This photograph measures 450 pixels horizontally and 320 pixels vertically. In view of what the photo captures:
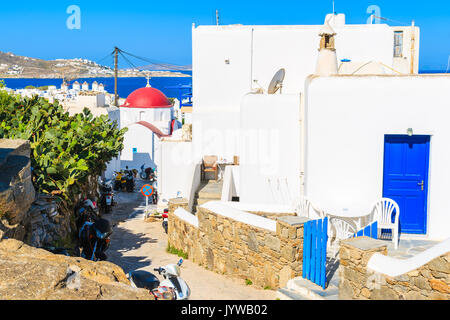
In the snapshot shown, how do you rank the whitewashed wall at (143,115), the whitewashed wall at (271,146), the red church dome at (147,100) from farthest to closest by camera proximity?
the red church dome at (147,100)
the whitewashed wall at (143,115)
the whitewashed wall at (271,146)

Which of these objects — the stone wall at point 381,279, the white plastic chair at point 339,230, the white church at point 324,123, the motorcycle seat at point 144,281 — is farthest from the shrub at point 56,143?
the stone wall at point 381,279

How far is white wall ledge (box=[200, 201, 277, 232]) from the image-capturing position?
8962 mm

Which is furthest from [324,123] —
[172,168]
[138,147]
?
[138,147]

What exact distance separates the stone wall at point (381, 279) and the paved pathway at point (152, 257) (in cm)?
217

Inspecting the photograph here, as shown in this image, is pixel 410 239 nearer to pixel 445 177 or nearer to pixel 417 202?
pixel 417 202

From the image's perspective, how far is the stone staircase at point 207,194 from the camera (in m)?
15.7

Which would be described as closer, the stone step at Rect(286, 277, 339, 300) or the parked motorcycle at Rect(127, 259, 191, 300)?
the parked motorcycle at Rect(127, 259, 191, 300)

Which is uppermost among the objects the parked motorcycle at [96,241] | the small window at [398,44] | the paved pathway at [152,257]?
the small window at [398,44]

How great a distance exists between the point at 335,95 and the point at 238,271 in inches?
161

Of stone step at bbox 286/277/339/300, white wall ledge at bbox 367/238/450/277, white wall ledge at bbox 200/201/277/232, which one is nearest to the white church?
white wall ledge at bbox 200/201/277/232

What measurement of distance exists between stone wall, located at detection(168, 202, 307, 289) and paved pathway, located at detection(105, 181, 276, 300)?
249mm

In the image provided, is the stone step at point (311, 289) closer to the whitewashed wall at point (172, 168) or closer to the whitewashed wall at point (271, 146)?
the whitewashed wall at point (271, 146)

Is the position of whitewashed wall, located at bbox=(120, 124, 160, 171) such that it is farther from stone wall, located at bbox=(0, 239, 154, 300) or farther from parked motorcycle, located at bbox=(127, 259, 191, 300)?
stone wall, located at bbox=(0, 239, 154, 300)

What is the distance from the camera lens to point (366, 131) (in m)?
9.82
